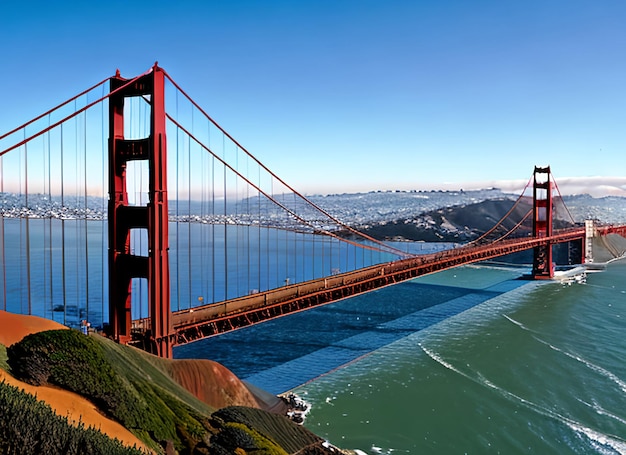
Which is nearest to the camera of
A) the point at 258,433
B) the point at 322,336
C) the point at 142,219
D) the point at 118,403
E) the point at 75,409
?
the point at 75,409

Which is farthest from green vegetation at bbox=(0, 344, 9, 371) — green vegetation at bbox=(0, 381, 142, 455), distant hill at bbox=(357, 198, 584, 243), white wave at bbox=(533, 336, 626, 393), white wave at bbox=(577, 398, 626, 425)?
distant hill at bbox=(357, 198, 584, 243)

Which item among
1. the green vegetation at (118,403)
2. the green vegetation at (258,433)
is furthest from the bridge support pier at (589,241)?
the green vegetation at (118,403)

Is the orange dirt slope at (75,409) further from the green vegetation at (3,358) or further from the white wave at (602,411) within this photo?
the white wave at (602,411)

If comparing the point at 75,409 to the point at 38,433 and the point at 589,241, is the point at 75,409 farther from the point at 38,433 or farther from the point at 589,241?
the point at 589,241

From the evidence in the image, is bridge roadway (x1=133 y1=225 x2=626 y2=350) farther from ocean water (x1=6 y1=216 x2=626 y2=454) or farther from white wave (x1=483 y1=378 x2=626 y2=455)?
white wave (x1=483 y1=378 x2=626 y2=455)

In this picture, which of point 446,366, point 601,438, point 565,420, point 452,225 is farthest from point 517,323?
point 452,225

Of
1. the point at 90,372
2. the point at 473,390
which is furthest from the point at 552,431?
the point at 90,372
